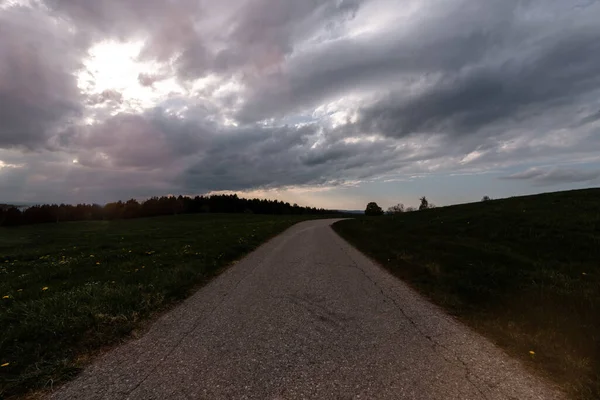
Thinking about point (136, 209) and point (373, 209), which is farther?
point (136, 209)

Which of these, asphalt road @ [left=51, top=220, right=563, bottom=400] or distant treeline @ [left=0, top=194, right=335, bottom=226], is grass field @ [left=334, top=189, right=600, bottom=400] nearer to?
asphalt road @ [left=51, top=220, right=563, bottom=400]

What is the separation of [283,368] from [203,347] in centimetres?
160

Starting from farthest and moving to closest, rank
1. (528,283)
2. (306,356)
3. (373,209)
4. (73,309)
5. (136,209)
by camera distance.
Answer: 1. (136,209)
2. (373,209)
3. (528,283)
4. (73,309)
5. (306,356)

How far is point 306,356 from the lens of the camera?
4871mm

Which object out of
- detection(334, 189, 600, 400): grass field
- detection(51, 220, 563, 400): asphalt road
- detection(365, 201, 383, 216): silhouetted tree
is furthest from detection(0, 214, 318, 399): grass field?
detection(365, 201, 383, 216): silhouetted tree

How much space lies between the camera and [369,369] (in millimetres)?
4473

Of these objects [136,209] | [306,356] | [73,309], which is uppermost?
[136,209]

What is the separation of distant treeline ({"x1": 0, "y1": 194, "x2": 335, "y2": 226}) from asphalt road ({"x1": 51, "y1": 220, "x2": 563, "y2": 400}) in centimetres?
8704

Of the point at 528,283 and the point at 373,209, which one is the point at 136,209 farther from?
the point at 528,283

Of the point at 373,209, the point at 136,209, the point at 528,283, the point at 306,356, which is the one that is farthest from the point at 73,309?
the point at 136,209

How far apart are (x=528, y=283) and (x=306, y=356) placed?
798 centimetres

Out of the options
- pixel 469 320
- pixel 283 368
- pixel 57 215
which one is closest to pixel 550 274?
pixel 469 320

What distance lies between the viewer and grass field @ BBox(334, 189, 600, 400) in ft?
16.7

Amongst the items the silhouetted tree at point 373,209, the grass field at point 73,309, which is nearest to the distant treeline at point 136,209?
the silhouetted tree at point 373,209
